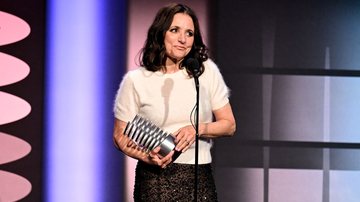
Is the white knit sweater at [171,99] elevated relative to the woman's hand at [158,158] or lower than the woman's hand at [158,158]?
elevated

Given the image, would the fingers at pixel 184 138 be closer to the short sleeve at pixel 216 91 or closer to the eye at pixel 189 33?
the short sleeve at pixel 216 91

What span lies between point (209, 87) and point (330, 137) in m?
1.62

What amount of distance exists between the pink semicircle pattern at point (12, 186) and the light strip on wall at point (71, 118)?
0.42ft

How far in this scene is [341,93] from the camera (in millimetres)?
3473

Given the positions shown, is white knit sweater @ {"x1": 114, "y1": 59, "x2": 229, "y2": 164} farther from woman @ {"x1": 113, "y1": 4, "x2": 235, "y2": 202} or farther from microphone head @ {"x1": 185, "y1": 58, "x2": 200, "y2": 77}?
microphone head @ {"x1": 185, "y1": 58, "x2": 200, "y2": 77}

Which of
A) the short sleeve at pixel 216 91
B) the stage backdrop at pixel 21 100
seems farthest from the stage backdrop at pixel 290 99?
the short sleeve at pixel 216 91

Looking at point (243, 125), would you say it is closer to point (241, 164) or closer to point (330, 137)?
Answer: point (241, 164)

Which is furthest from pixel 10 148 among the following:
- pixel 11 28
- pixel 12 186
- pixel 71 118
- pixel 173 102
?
pixel 173 102

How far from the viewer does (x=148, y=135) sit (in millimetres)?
1803

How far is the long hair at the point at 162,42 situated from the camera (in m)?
2.00

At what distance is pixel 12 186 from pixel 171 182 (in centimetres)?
160

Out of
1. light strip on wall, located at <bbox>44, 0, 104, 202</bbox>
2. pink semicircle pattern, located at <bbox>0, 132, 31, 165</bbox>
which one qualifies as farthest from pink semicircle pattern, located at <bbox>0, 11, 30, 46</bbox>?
pink semicircle pattern, located at <bbox>0, 132, 31, 165</bbox>

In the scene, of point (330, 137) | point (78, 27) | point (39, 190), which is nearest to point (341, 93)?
point (330, 137)

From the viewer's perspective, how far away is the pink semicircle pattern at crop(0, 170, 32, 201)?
332 cm
